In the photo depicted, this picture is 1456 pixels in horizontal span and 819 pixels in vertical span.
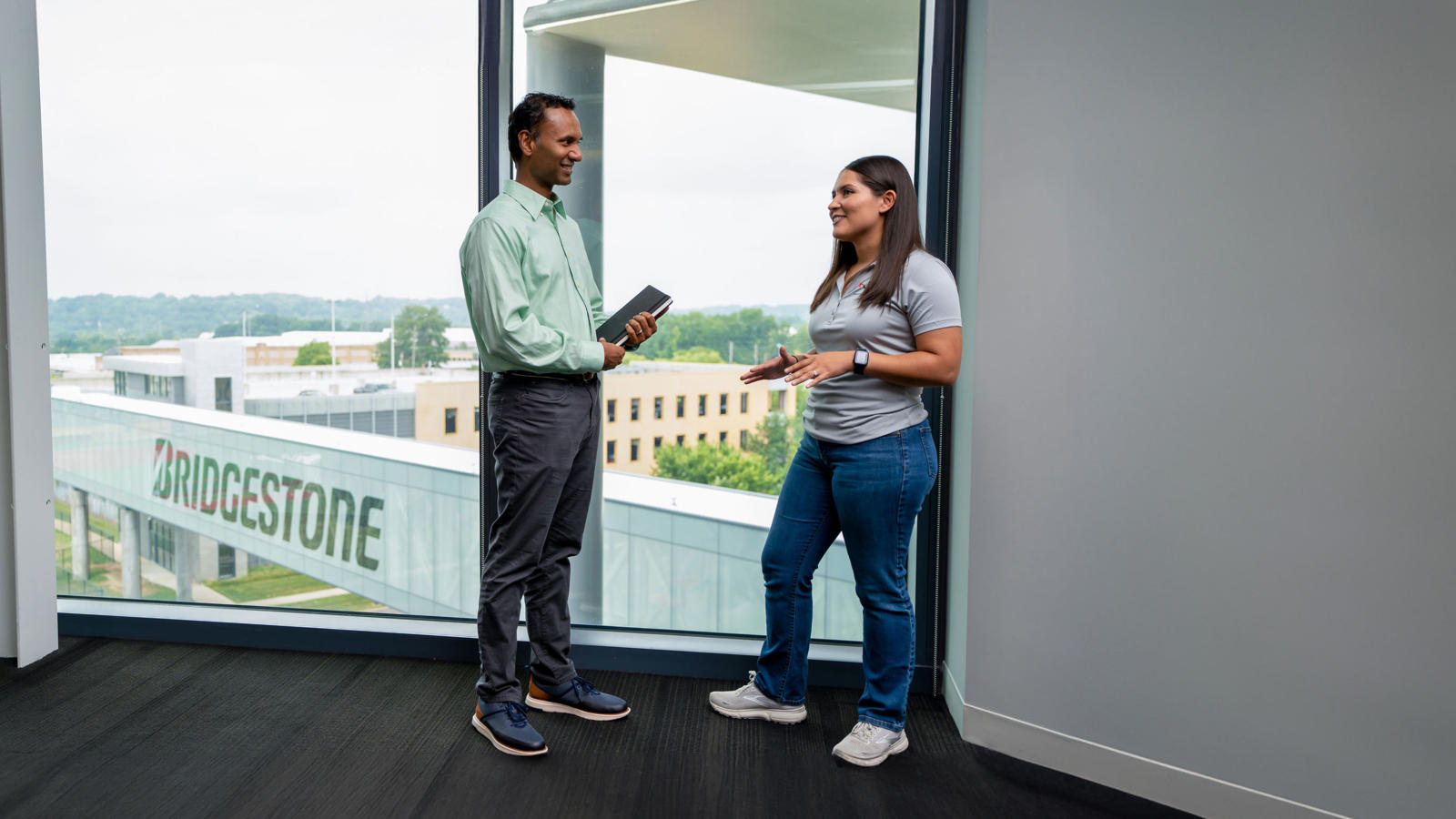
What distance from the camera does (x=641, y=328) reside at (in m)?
2.22

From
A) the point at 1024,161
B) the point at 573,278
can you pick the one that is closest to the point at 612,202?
the point at 573,278

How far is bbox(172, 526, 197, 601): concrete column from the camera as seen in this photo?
9.80 feet

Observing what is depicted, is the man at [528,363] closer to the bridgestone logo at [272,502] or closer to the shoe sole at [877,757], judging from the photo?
the shoe sole at [877,757]

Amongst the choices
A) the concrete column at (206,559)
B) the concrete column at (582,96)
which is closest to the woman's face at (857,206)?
the concrete column at (582,96)

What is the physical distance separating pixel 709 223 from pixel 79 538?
2444 mm

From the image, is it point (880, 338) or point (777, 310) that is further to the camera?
point (777, 310)

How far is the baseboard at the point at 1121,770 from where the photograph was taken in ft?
6.10

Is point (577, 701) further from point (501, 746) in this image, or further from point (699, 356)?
point (699, 356)

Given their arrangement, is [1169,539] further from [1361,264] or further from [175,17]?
[175,17]

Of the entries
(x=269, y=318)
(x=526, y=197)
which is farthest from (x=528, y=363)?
(x=269, y=318)

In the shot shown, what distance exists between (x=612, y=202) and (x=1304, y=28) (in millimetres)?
1800

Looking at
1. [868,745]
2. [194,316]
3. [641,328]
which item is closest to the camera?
[868,745]

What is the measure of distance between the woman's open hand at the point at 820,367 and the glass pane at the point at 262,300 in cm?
128

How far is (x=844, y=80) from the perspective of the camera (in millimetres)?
2557
